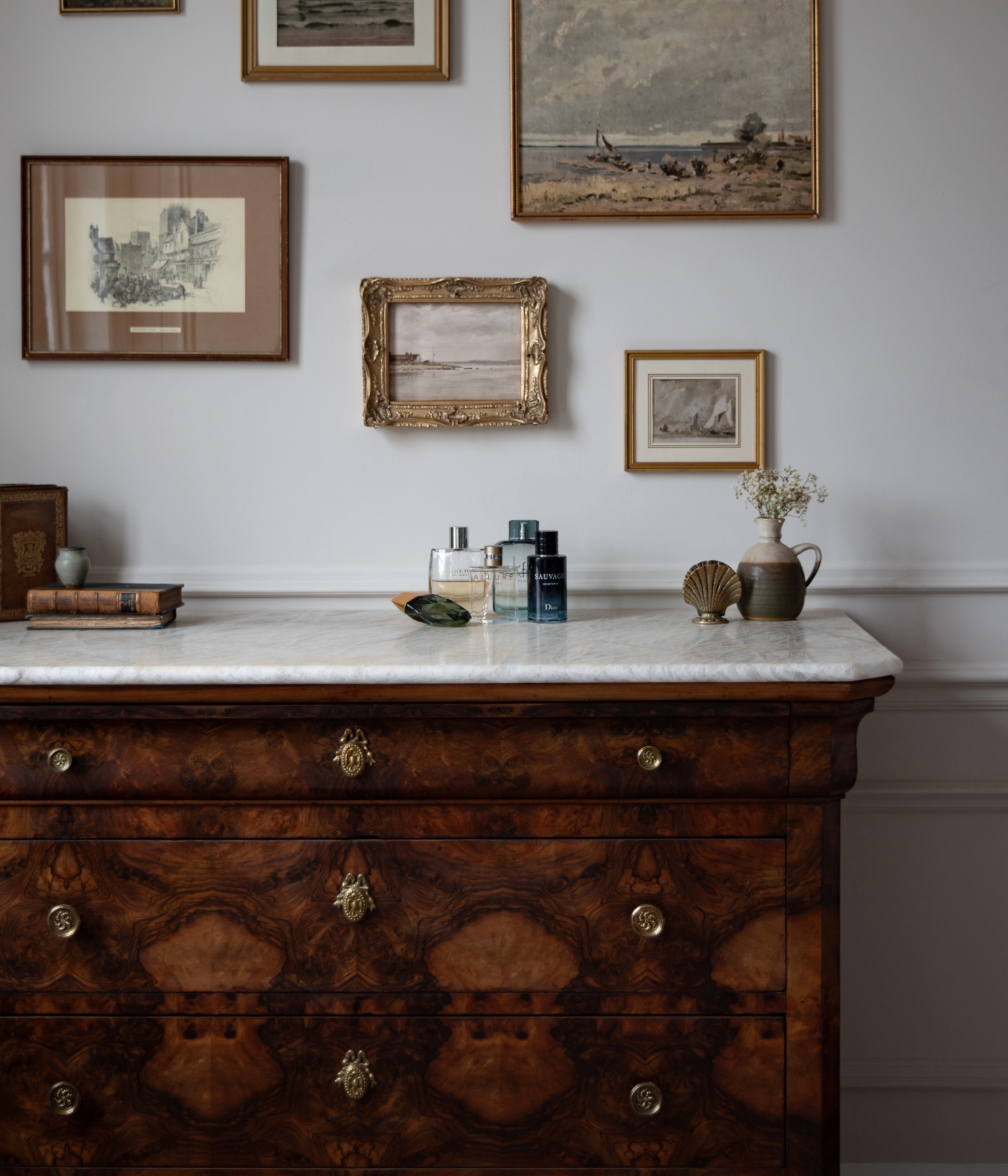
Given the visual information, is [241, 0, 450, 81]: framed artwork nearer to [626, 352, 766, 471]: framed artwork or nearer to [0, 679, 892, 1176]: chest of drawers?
[626, 352, 766, 471]: framed artwork

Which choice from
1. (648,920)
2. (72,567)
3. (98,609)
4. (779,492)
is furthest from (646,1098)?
(72,567)

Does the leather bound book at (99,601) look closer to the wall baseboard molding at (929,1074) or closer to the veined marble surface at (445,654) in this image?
the veined marble surface at (445,654)

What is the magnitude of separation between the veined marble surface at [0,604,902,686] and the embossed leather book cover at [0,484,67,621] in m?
0.09

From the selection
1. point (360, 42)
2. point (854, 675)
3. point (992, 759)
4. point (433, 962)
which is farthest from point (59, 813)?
point (992, 759)

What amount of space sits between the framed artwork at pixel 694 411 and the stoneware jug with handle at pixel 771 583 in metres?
0.35

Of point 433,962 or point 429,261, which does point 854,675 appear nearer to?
point 433,962

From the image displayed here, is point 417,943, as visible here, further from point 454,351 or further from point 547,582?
point 454,351

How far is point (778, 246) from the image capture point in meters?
2.29

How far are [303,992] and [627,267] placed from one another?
1.79 meters

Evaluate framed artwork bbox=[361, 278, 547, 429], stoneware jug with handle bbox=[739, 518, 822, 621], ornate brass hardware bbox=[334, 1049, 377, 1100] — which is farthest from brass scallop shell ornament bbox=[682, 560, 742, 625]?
ornate brass hardware bbox=[334, 1049, 377, 1100]

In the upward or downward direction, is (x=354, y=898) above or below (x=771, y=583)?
below

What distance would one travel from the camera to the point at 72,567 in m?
2.07

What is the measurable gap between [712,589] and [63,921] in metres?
1.41

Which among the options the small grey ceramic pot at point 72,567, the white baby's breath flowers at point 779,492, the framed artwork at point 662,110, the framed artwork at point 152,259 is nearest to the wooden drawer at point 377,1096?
the small grey ceramic pot at point 72,567
